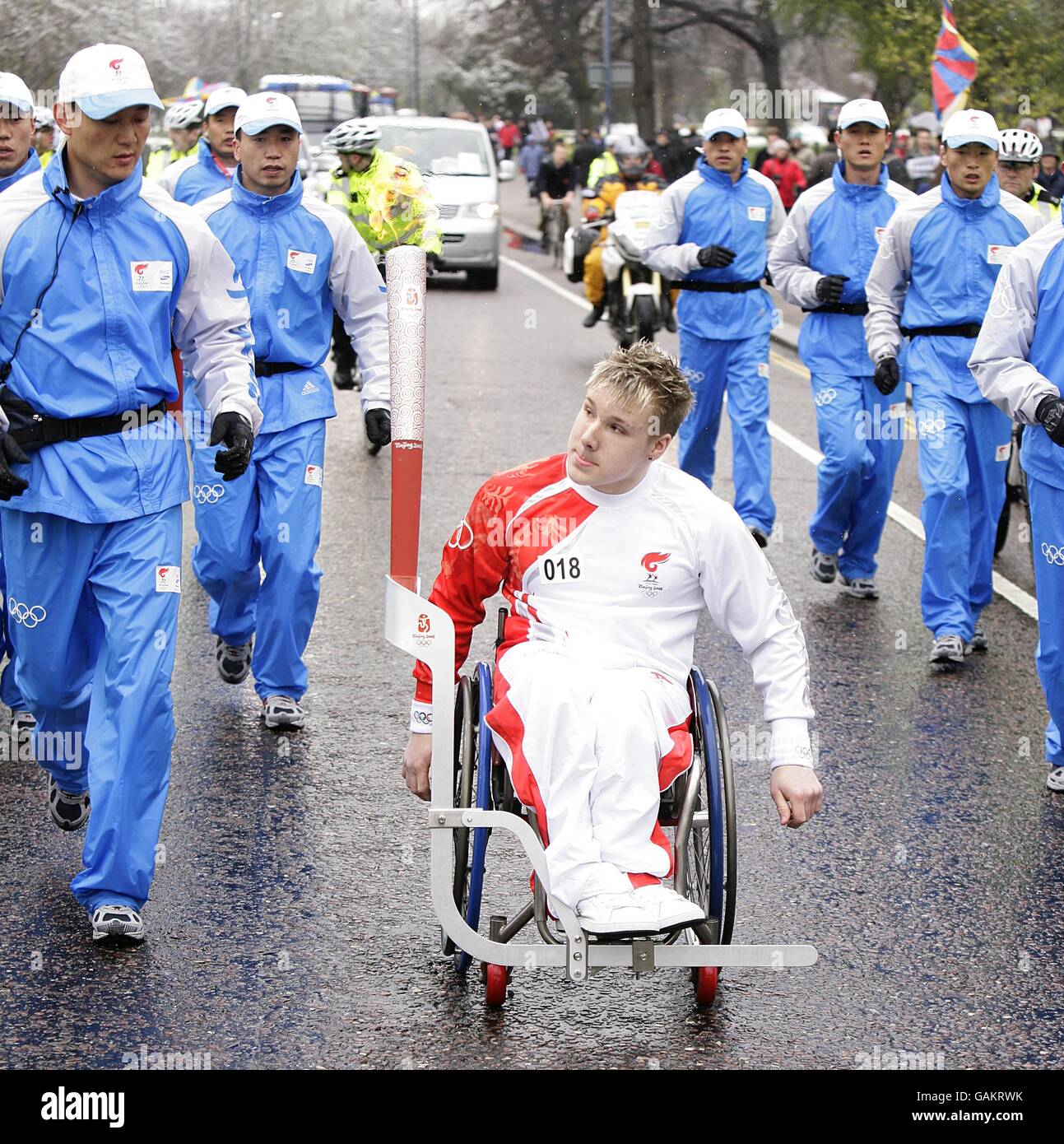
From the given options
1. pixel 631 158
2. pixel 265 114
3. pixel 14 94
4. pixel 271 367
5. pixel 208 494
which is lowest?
pixel 631 158

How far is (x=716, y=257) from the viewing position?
9.56 metres

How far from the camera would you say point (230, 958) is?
4613 mm

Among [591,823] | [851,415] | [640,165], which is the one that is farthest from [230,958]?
[640,165]

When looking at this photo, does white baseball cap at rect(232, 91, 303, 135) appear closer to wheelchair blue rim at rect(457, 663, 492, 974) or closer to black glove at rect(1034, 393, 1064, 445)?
black glove at rect(1034, 393, 1064, 445)

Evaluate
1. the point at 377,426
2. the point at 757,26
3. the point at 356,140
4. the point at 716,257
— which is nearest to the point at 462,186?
the point at 356,140

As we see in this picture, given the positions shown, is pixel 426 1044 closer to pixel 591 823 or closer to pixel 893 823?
pixel 591 823

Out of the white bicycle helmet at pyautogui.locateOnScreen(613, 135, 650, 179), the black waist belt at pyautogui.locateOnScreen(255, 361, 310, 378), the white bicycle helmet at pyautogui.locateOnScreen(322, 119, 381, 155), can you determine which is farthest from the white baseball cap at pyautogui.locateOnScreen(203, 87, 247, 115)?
the white bicycle helmet at pyautogui.locateOnScreen(613, 135, 650, 179)

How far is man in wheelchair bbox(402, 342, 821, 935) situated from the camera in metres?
3.97

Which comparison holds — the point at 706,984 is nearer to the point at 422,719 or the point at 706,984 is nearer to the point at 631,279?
the point at 422,719

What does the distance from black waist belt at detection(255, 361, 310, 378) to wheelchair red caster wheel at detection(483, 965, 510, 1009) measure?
2.87 m

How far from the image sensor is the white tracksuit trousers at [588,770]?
3.91 meters

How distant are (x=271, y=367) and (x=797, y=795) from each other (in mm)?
3125

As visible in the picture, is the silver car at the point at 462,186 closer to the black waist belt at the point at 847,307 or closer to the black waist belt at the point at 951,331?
the black waist belt at the point at 847,307

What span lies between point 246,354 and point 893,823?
7.99ft
